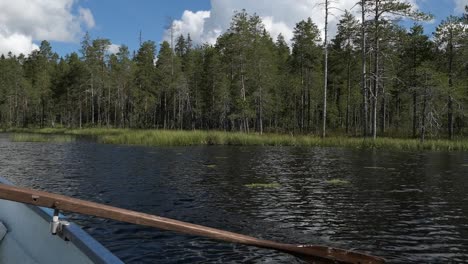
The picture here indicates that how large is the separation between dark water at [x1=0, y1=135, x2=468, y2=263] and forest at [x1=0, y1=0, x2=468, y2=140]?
2225 centimetres

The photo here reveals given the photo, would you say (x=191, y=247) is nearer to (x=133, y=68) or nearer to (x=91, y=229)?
(x=91, y=229)

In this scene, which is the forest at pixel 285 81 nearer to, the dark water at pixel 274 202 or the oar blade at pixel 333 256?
the dark water at pixel 274 202

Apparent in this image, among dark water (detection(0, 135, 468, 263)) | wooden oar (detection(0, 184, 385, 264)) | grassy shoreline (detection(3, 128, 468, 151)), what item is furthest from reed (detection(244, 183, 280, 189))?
grassy shoreline (detection(3, 128, 468, 151))

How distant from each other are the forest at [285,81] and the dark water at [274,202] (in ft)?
73.0

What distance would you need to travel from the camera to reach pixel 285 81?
67562 millimetres

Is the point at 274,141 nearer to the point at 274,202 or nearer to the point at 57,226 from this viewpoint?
the point at 274,202

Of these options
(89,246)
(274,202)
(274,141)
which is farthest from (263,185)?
(274,141)

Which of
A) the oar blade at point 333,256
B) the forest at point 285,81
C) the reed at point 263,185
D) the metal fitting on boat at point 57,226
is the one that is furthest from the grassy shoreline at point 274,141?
the metal fitting on boat at point 57,226

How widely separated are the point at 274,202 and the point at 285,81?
56921 mm

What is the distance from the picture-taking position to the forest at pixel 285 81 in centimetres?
4391

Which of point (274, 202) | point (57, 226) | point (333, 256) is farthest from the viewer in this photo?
point (274, 202)

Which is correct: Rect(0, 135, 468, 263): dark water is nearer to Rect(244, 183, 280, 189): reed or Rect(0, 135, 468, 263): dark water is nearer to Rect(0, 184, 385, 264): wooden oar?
Rect(244, 183, 280, 189): reed

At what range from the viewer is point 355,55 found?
61.4 metres

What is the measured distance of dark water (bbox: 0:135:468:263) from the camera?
7852 millimetres
